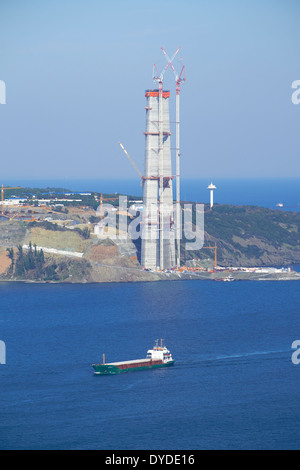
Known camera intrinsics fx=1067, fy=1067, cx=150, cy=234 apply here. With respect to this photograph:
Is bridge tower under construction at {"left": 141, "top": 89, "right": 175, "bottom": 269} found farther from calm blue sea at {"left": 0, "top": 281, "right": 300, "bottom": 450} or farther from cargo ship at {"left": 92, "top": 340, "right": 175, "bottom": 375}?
cargo ship at {"left": 92, "top": 340, "right": 175, "bottom": 375}

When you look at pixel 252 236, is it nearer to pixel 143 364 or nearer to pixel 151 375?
pixel 143 364

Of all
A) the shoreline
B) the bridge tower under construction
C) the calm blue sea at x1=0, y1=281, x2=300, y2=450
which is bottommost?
the calm blue sea at x1=0, y1=281, x2=300, y2=450

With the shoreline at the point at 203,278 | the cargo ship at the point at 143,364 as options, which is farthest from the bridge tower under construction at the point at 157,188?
the cargo ship at the point at 143,364

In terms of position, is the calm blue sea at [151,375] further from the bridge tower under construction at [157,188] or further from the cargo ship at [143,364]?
the bridge tower under construction at [157,188]

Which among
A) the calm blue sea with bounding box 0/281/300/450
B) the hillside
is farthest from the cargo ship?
the hillside

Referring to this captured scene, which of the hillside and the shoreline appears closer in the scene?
the shoreline
